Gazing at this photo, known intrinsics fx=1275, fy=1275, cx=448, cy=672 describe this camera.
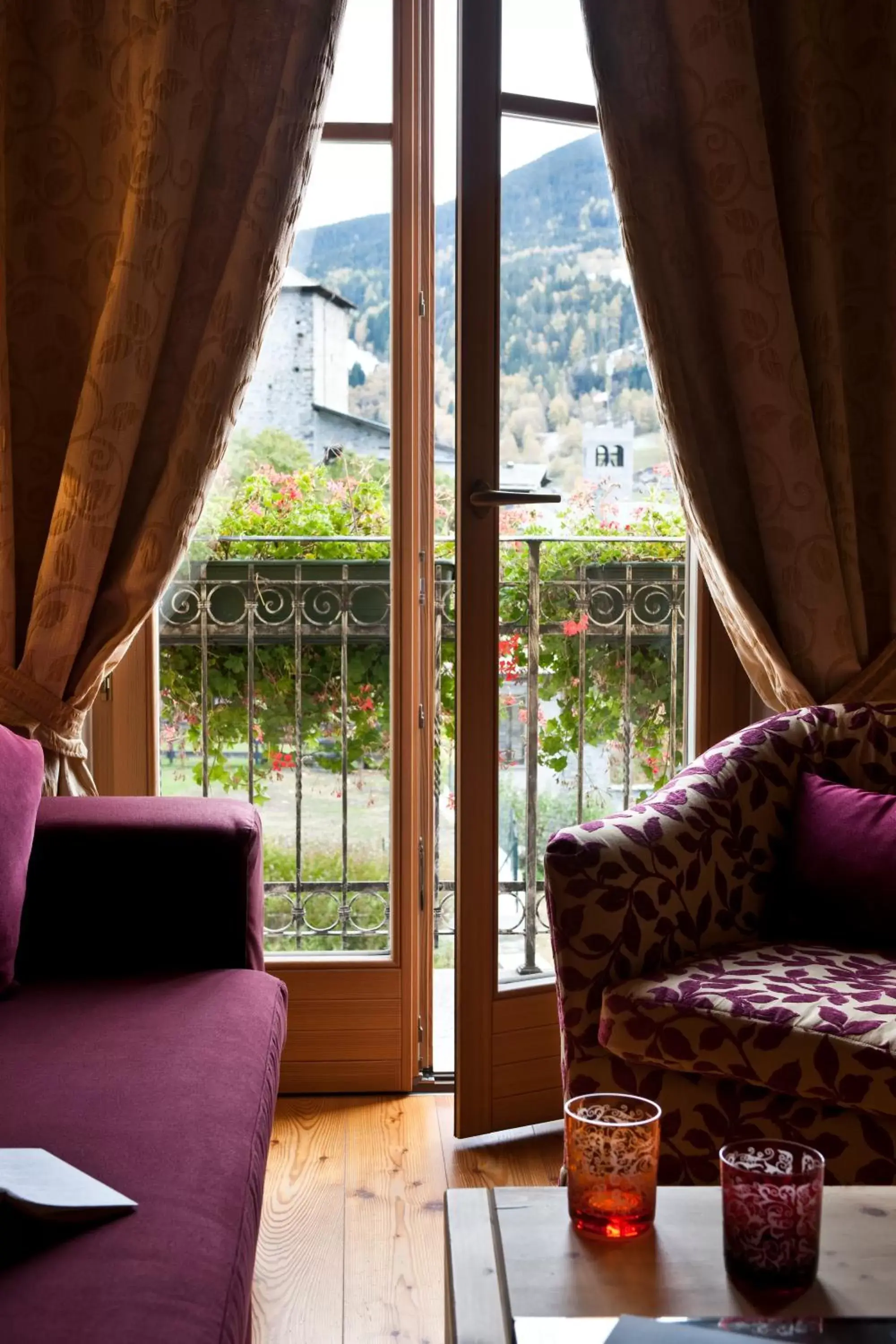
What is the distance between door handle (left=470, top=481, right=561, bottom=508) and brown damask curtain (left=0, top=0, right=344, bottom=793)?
0.48 m

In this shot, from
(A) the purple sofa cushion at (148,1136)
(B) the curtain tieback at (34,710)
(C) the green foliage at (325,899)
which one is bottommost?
(C) the green foliage at (325,899)

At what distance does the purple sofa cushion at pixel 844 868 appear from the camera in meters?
2.00

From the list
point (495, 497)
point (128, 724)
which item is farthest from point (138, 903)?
point (495, 497)

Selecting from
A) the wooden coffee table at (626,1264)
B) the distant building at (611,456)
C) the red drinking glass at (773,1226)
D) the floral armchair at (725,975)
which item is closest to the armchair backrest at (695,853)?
the floral armchair at (725,975)

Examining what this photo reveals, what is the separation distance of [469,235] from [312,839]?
1293 millimetres

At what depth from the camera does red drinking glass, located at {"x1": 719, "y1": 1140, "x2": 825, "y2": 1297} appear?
981mm

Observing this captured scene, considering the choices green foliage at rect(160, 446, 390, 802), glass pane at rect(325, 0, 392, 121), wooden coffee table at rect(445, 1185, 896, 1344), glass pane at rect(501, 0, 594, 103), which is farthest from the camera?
green foliage at rect(160, 446, 390, 802)

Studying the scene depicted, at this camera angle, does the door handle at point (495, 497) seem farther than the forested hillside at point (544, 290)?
No

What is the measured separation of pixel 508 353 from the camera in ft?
8.13

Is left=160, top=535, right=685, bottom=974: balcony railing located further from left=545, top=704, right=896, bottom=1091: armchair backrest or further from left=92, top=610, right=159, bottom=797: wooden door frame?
left=545, top=704, right=896, bottom=1091: armchair backrest

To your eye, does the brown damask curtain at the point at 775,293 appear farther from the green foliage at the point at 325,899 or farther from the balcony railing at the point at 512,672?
the green foliage at the point at 325,899

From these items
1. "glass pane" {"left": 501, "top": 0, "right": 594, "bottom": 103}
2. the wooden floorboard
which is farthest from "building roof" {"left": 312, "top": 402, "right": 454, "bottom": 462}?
the wooden floorboard

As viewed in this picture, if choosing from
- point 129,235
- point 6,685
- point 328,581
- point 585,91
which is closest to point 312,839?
point 328,581

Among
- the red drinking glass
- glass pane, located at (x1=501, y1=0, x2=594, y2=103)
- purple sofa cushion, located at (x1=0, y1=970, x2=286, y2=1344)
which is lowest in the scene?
purple sofa cushion, located at (x1=0, y1=970, x2=286, y2=1344)
